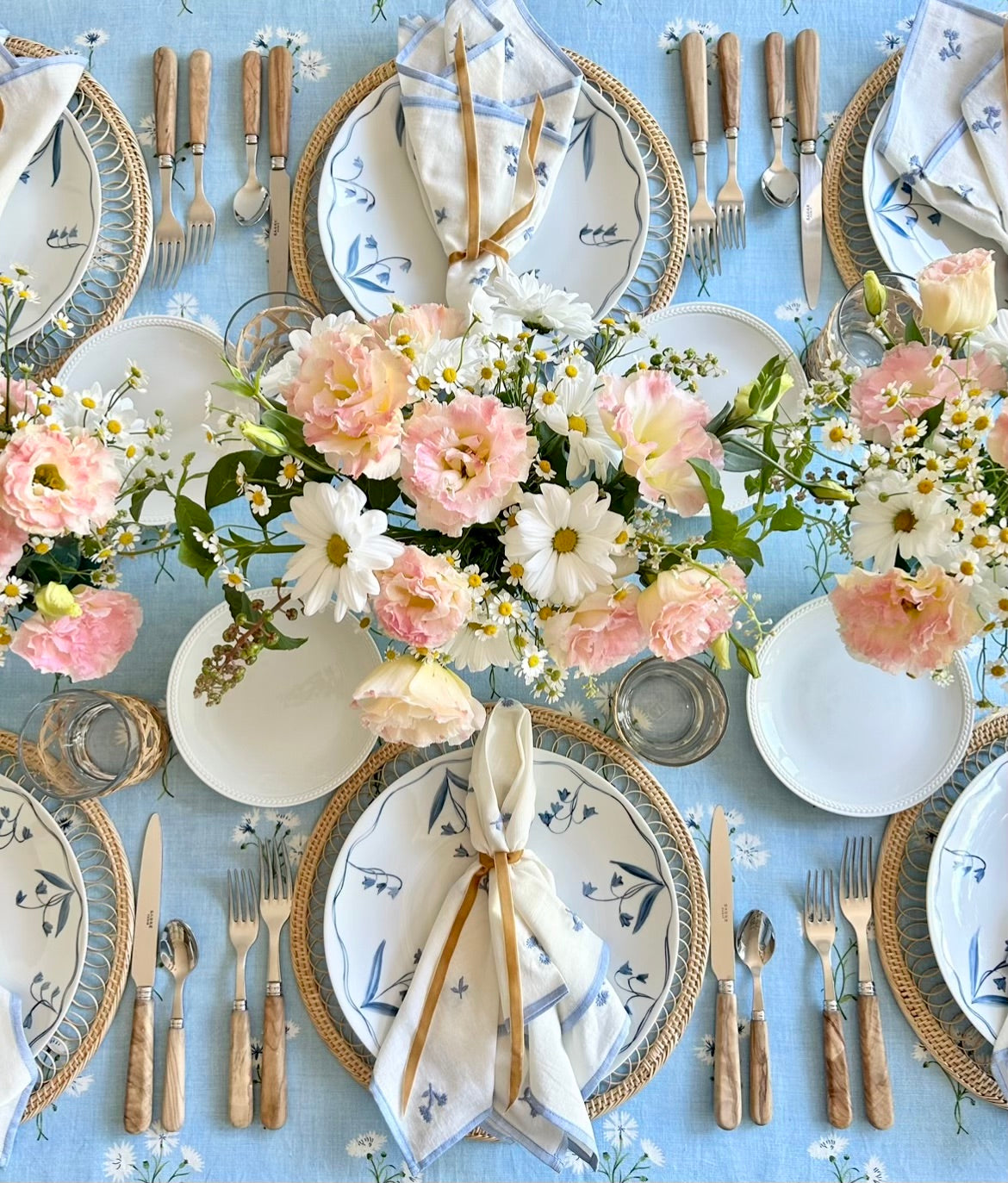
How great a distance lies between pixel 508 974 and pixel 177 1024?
350mm

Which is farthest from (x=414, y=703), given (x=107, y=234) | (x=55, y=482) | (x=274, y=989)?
(x=107, y=234)

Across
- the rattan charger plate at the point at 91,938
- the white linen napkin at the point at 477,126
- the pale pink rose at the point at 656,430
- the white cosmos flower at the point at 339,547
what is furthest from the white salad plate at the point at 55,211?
the pale pink rose at the point at 656,430

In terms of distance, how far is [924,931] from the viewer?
1019 millimetres

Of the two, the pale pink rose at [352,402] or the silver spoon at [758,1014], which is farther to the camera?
the silver spoon at [758,1014]

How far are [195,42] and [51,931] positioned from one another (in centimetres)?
97

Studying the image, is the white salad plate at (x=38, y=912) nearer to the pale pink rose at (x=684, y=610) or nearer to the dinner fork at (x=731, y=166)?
the pale pink rose at (x=684, y=610)

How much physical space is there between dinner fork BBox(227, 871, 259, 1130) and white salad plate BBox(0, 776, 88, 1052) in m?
0.15

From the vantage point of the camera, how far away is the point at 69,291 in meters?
1.04

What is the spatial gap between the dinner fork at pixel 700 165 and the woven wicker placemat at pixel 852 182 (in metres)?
0.13

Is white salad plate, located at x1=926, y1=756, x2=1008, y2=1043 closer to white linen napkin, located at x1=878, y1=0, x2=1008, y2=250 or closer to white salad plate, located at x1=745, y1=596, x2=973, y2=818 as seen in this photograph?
white salad plate, located at x1=745, y1=596, x2=973, y2=818

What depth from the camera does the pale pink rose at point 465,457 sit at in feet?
2.02

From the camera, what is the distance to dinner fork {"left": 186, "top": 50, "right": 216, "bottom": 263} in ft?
3.51

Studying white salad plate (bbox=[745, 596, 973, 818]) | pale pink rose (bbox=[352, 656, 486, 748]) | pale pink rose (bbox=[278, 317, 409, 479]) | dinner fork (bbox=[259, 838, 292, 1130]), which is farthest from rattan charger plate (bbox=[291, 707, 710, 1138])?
pale pink rose (bbox=[278, 317, 409, 479])

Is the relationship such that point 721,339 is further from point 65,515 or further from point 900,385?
point 65,515
